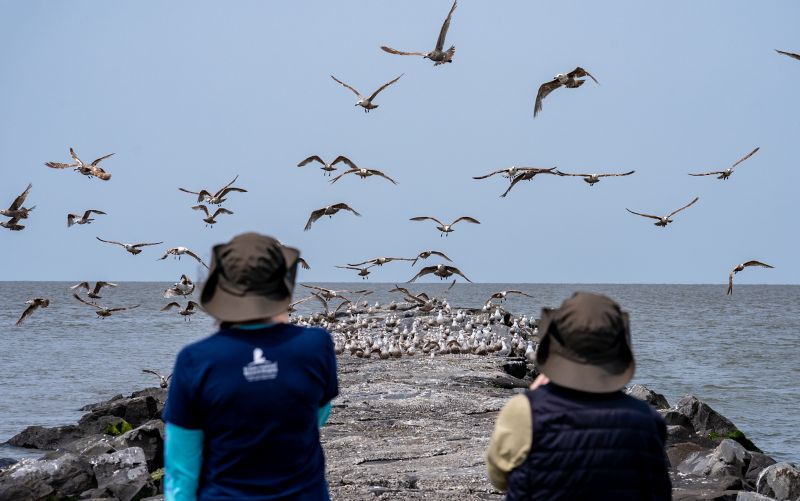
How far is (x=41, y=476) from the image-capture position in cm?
1051

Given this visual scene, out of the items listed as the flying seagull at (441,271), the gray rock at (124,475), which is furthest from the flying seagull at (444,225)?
the gray rock at (124,475)

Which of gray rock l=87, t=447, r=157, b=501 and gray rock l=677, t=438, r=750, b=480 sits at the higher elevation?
gray rock l=677, t=438, r=750, b=480

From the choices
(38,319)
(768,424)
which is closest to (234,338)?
(768,424)

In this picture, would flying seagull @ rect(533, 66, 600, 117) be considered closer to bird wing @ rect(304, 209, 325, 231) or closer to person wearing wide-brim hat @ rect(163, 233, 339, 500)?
bird wing @ rect(304, 209, 325, 231)

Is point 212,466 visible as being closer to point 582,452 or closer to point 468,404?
point 582,452

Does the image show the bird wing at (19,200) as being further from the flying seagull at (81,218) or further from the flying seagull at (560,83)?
the flying seagull at (560,83)

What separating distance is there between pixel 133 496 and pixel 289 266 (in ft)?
23.6

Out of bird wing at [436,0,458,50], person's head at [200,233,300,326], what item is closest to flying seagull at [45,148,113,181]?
bird wing at [436,0,458,50]

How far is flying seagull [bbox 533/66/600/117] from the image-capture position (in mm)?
14906

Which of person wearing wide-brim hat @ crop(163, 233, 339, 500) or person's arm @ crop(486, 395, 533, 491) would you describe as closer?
person's arm @ crop(486, 395, 533, 491)

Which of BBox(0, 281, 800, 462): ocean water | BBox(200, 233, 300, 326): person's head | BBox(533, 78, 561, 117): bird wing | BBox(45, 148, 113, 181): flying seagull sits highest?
BBox(533, 78, 561, 117): bird wing

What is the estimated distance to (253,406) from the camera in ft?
10.9

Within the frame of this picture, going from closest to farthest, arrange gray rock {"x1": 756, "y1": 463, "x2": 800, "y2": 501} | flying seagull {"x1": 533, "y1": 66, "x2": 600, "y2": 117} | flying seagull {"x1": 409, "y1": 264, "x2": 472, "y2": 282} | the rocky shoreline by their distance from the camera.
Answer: the rocky shoreline < gray rock {"x1": 756, "y1": 463, "x2": 800, "y2": 501} < flying seagull {"x1": 533, "y1": 66, "x2": 600, "y2": 117} < flying seagull {"x1": 409, "y1": 264, "x2": 472, "y2": 282}

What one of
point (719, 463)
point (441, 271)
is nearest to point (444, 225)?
point (441, 271)
